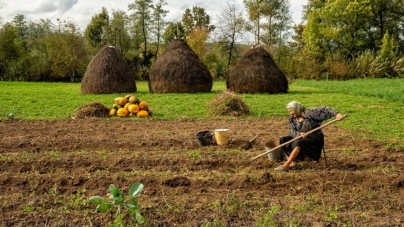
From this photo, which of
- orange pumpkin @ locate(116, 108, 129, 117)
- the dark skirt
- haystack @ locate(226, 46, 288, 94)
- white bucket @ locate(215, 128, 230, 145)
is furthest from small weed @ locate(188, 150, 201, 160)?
haystack @ locate(226, 46, 288, 94)

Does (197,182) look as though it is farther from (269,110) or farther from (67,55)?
(67,55)

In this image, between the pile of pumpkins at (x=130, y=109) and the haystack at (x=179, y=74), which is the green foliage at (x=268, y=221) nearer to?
the pile of pumpkins at (x=130, y=109)

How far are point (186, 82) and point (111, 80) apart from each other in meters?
3.13

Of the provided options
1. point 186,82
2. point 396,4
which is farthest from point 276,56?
point 186,82

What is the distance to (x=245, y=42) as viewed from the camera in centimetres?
3659

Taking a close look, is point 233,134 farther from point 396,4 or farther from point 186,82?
point 396,4

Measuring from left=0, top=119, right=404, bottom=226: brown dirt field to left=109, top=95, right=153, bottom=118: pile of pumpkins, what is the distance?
2858 millimetres

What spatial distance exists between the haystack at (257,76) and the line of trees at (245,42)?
15644mm

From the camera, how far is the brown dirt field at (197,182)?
3652 mm

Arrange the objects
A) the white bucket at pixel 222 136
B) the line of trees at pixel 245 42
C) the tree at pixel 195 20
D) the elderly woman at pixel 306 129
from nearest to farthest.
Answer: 1. the elderly woman at pixel 306 129
2. the white bucket at pixel 222 136
3. the line of trees at pixel 245 42
4. the tree at pixel 195 20

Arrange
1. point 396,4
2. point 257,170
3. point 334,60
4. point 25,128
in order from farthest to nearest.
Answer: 1. point 396,4
2. point 334,60
3. point 25,128
4. point 257,170

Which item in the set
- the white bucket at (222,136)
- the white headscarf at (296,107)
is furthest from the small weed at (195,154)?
the white headscarf at (296,107)

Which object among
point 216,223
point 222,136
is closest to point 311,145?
point 222,136

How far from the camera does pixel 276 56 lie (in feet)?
126
